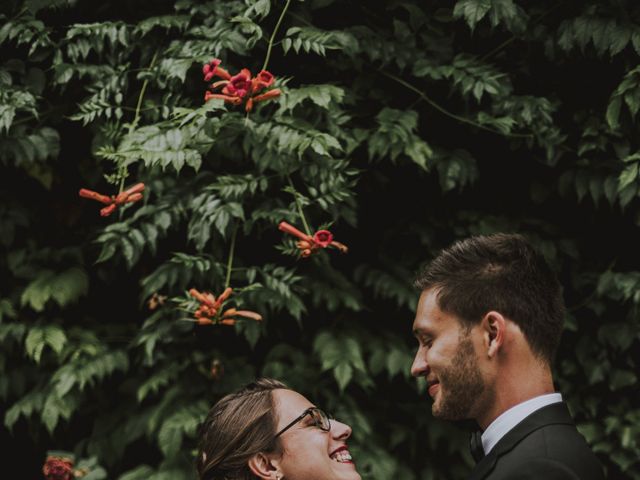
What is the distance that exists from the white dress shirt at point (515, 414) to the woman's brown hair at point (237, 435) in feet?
2.54

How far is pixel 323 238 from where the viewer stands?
4156 millimetres

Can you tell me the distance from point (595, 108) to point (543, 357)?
2.58 m

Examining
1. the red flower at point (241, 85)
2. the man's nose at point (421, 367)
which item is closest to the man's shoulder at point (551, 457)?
the man's nose at point (421, 367)

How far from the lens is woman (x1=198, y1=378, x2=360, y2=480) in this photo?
10.1 ft

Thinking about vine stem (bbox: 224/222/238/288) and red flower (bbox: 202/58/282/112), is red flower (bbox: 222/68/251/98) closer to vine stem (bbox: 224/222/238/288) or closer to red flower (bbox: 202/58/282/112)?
red flower (bbox: 202/58/282/112)

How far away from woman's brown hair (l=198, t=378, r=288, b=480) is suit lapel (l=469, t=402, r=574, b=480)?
760 mm

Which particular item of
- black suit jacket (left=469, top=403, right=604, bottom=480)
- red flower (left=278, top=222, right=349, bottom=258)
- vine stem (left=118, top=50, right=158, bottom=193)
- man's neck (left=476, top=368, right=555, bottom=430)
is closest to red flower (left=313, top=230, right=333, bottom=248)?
red flower (left=278, top=222, right=349, bottom=258)

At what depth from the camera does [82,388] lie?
4848 mm

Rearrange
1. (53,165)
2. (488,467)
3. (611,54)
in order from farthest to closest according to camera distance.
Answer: (53,165) < (611,54) < (488,467)

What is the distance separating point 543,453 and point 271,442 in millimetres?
971

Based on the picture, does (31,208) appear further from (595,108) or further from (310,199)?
(595,108)

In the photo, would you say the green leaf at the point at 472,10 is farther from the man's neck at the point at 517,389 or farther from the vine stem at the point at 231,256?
the man's neck at the point at 517,389

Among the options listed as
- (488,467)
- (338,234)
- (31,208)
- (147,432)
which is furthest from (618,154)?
(31,208)

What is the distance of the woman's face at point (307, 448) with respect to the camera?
3061mm
